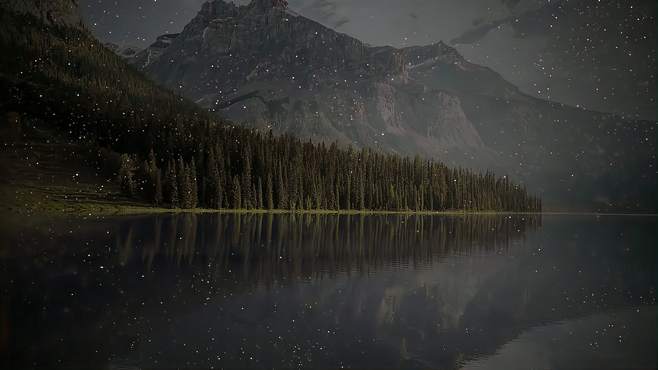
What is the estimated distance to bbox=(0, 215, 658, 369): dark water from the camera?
54.0 ft

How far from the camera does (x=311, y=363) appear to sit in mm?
15836

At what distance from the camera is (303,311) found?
73.3 feet

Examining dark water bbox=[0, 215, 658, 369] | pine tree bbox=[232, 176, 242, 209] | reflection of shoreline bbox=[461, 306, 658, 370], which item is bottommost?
reflection of shoreline bbox=[461, 306, 658, 370]

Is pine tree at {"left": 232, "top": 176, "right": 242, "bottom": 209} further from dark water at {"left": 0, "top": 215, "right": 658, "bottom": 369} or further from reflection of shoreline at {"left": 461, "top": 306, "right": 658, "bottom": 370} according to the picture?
reflection of shoreline at {"left": 461, "top": 306, "right": 658, "bottom": 370}

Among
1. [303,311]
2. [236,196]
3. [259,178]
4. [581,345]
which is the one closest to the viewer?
[581,345]

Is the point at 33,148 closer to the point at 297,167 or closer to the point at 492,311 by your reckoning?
the point at 297,167

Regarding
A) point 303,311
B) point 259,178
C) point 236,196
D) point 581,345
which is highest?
point 259,178

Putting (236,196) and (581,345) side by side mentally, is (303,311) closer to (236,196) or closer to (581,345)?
(581,345)

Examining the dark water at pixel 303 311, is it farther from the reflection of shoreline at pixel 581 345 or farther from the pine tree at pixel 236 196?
the pine tree at pixel 236 196

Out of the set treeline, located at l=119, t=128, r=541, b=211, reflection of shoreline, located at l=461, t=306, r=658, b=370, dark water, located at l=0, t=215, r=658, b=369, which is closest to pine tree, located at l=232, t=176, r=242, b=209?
treeline, located at l=119, t=128, r=541, b=211

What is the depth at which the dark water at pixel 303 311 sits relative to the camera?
16.5 metres

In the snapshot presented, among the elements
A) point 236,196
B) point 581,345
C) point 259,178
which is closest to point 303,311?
point 581,345

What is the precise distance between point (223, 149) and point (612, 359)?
155 metres

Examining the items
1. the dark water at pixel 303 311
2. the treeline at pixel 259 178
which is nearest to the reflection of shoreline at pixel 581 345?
the dark water at pixel 303 311
